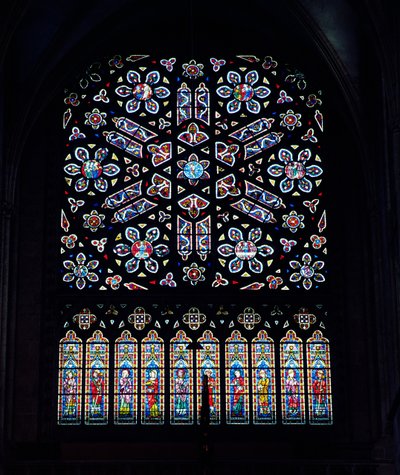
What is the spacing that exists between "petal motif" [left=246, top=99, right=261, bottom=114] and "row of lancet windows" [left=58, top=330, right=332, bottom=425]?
446 cm

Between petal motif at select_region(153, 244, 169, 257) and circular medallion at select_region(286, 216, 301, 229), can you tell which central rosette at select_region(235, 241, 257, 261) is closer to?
circular medallion at select_region(286, 216, 301, 229)

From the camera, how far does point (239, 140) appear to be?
987 inches

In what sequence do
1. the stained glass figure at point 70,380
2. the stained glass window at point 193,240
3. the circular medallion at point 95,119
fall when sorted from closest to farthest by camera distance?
the stained glass figure at point 70,380
the stained glass window at point 193,240
the circular medallion at point 95,119

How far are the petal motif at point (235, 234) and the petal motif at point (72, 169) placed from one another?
310 centimetres

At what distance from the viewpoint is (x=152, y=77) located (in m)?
25.5

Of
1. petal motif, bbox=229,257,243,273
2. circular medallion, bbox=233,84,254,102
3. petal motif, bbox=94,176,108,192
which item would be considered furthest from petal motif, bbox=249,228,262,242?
petal motif, bbox=94,176,108,192

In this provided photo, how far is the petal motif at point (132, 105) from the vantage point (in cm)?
2531

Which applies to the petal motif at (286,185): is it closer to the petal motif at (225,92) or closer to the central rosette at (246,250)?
the central rosette at (246,250)

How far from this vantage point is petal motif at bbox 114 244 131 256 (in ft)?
79.4

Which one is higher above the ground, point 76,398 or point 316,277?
point 316,277

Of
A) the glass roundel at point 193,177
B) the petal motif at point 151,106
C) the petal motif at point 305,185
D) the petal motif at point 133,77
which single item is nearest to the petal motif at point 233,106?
the glass roundel at point 193,177
